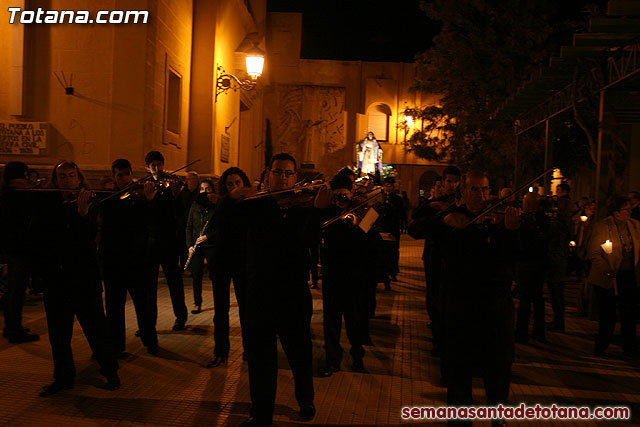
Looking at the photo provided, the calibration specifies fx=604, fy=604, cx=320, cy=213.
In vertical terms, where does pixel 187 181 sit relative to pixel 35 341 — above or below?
above

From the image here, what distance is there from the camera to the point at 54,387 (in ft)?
18.3

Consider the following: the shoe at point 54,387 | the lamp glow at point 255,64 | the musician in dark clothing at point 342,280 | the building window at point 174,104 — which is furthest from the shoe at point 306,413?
the building window at point 174,104

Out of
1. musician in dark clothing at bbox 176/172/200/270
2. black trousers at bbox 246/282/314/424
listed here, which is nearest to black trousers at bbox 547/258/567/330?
black trousers at bbox 246/282/314/424

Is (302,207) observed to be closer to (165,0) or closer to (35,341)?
(35,341)

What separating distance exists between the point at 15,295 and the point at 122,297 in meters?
1.85

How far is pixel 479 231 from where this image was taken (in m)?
4.41

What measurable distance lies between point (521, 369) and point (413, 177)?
3552cm

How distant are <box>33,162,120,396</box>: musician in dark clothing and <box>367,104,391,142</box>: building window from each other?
3685 cm

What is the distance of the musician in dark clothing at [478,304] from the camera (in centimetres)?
433

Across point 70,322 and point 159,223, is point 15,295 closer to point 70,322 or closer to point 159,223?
point 159,223

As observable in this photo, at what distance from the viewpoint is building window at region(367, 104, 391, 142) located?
1645 inches

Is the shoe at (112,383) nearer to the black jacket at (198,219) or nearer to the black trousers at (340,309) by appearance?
the black trousers at (340,309)

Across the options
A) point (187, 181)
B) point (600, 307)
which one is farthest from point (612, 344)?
point (187, 181)

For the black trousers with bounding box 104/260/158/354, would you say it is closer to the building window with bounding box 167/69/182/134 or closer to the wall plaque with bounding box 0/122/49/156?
the wall plaque with bounding box 0/122/49/156
